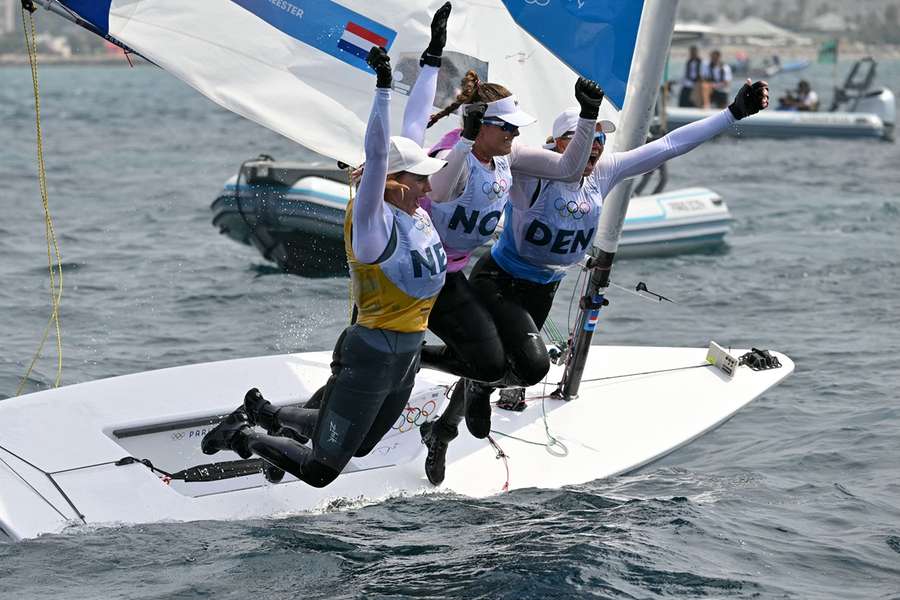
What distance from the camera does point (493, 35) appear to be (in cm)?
641

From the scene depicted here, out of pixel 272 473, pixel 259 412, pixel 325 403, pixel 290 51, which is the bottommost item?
pixel 272 473

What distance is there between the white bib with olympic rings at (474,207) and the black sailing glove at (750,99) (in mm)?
1055

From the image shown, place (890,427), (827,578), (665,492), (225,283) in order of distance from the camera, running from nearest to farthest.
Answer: (827,578) → (665,492) → (890,427) → (225,283)

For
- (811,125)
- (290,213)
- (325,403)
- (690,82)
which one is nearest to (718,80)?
(690,82)

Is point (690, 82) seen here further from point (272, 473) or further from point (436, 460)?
point (272, 473)

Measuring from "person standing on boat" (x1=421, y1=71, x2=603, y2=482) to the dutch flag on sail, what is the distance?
0.59 metres

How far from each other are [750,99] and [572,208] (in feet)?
2.93

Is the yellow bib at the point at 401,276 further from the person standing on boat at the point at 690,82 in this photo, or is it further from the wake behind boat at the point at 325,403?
the person standing on boat at the point at 690,82

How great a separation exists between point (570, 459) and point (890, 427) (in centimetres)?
219

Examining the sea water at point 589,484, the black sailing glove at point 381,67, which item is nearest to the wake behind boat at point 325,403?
the black sailing glove at point 381,67

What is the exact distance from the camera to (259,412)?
548 centimetres

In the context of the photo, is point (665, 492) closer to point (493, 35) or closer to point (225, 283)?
point (493, 35)

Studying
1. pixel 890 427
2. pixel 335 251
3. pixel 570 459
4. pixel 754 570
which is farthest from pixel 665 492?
pixel 335 251

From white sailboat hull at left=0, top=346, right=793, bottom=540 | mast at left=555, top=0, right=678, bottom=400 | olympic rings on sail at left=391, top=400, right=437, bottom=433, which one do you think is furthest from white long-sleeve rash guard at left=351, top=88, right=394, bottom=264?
mast at left=555, top=0, right=678, bottom=400
